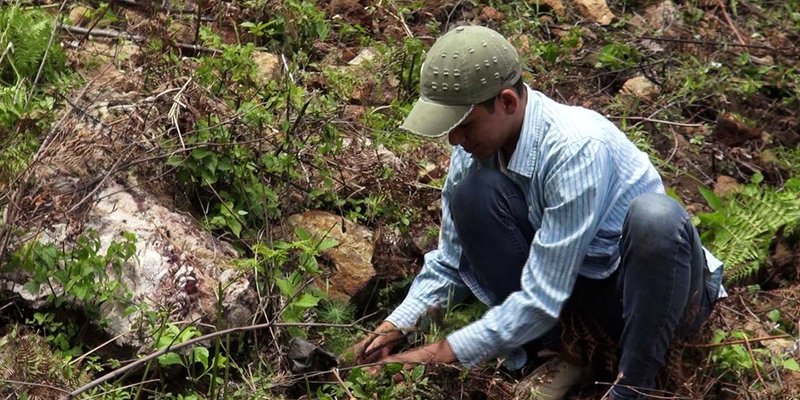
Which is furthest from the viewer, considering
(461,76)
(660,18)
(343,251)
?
(660,18)

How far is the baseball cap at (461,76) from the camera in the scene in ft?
10.8

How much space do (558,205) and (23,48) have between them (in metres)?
2.67

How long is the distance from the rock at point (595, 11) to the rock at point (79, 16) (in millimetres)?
2762

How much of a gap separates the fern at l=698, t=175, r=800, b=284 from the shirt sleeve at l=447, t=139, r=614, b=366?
142 cm

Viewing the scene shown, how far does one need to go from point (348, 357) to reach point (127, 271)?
0.80 metres

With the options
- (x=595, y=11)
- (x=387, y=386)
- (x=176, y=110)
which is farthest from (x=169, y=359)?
(x=595, y=11)

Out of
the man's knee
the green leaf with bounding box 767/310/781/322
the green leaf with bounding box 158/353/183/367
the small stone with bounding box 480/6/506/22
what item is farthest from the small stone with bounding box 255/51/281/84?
the green leaf with bounding box 767/310/781/322

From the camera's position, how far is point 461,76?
3.29 m

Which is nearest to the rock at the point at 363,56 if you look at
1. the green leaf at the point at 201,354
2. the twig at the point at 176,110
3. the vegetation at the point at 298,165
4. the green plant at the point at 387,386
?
the vegetation at the point at 298,165

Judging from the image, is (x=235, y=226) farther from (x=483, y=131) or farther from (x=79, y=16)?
(x=79, y=16)

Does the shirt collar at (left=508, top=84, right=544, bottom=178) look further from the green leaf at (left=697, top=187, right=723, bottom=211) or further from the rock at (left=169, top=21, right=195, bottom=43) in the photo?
the rock at (left=169, top=21, right=195, bottom=43)

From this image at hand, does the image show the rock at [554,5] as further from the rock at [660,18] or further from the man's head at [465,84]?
the man's head at [465,84]

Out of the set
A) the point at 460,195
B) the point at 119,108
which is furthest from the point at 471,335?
the point at 119,108

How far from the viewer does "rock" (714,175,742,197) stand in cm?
529
